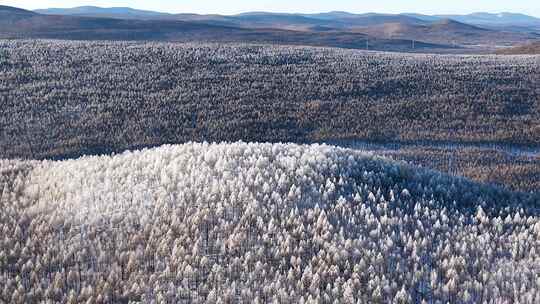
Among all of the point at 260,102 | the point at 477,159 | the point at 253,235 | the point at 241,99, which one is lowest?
the point at 477,159

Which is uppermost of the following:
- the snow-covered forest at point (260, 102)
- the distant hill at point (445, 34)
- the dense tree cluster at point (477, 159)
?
the distant hill at point (445, 34)

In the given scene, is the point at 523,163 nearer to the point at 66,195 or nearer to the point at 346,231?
the point at 346,231

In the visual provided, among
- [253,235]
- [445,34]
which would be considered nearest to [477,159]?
[253,235]

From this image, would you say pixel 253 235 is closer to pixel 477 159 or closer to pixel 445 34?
pixel 477 159

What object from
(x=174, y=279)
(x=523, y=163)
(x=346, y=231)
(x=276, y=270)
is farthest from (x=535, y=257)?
(x=523, y=163)

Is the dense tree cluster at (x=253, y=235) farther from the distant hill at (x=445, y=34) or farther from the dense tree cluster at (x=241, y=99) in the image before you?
the distant hill at (x=445, y=34)

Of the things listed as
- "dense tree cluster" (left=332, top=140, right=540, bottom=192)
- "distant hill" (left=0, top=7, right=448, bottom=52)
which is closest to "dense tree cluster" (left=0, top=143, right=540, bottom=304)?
"dense tree cluster" (left=332, top=140, right=540, bottom=192)

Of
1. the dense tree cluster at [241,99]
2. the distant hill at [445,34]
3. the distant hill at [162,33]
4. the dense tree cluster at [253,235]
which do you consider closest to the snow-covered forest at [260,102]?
the dense tree cluster at [241,99]
